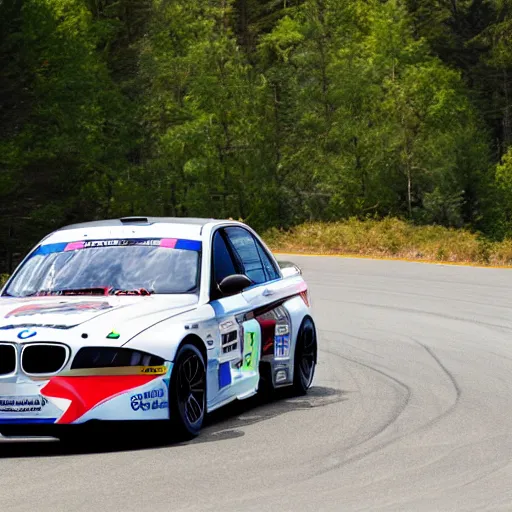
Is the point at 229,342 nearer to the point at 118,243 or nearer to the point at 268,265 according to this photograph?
the point at 118,243

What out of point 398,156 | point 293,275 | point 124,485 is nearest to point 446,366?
point 293,275

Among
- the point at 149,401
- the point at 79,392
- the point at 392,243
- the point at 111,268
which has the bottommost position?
the point at 392,243

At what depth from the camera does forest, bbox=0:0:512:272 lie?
5997 centimetres

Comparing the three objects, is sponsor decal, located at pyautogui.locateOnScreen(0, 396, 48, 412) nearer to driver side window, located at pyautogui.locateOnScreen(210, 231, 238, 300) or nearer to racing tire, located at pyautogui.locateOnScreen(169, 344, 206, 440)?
racing tire, located at pyautogui.locateOnScreen(169, 344, 206, 440)

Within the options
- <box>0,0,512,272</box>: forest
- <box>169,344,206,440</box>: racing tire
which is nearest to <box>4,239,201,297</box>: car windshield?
<box>169,344,206,440</box>: racing tire

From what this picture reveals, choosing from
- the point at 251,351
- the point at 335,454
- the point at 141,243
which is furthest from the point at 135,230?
the point at 335,454

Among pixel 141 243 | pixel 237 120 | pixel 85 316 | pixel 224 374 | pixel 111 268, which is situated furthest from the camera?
pixel 237 120

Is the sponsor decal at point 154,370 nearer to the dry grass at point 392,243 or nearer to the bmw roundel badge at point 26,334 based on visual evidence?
the bmw roundel badge at point 26,334

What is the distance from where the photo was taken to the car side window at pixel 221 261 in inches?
410

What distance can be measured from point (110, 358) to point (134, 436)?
0.99 metres

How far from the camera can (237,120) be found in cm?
A: 7038

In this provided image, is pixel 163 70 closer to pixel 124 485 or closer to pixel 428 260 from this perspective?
pixel 428 260

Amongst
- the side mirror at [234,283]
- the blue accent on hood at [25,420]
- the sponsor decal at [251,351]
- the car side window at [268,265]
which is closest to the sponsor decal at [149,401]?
the blue accent on hood at [25,420]

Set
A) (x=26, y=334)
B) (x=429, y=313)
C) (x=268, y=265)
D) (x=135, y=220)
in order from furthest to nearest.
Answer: (x=429, y=313) → (x=268, y=265) → (x=135, y=220) → (x=26, y=334)
